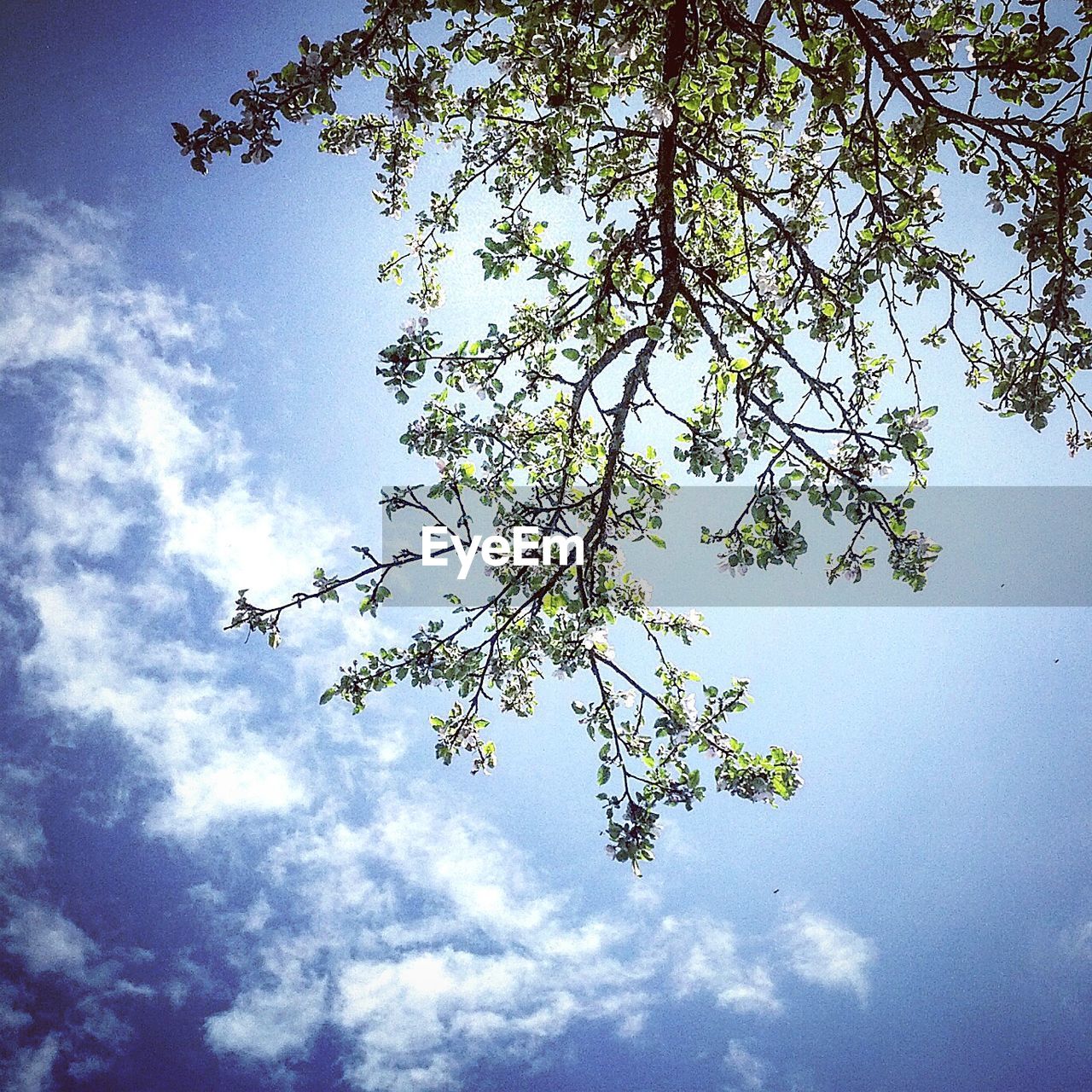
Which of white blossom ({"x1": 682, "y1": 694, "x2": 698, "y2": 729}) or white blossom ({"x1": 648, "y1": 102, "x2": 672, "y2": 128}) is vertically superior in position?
white blossom ({"x1": 648, "y1": 102, "x2": 672, "y2": 128})

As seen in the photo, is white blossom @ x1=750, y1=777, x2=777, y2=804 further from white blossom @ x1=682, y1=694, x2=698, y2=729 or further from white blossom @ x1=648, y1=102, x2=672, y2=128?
white blossom @ x1=648, y1=102, x2=672, y2=128

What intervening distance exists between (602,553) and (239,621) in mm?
2315

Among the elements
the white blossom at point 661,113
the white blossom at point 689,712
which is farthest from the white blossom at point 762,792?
the white blossom at point 661,113

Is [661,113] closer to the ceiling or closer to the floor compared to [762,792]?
closer to the ceiling

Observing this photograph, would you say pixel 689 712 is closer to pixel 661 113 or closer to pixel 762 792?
pixel 762 792

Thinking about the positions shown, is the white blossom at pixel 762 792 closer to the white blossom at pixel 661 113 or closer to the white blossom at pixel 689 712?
the white blossom at pixel 689 712

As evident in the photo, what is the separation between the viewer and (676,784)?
12.6 ft

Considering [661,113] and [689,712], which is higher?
[661,113]

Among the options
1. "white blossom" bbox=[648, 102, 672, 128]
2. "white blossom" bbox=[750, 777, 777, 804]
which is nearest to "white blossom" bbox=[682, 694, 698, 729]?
"white blossom" bbox=[750, 777, 777, 804]

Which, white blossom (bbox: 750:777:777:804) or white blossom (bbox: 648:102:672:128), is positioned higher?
→ white blossom (bbox: 648:102:672:128)

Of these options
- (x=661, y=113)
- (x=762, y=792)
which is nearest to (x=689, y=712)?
(x=762, y=792)

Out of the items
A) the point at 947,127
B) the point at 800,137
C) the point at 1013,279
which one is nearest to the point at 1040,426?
the point at 1013,279

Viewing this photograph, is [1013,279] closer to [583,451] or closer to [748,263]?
[748,263]

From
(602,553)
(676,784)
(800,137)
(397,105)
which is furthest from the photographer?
(800,137)
